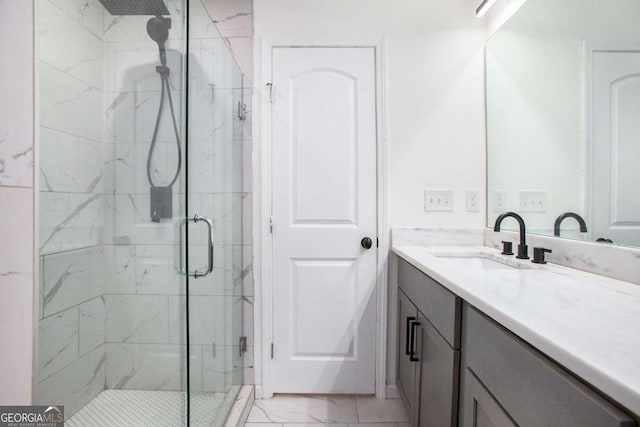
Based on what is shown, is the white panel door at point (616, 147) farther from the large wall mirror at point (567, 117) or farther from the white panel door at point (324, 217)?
the white panel door at point (324, 217)

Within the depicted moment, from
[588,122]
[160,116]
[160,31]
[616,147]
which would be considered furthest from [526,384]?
[160,31]

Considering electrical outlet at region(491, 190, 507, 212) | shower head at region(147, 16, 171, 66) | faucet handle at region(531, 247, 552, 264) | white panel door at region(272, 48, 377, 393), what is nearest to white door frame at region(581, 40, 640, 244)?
faucet handle at region(531, 247, 552, 264)

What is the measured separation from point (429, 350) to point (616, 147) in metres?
0.98

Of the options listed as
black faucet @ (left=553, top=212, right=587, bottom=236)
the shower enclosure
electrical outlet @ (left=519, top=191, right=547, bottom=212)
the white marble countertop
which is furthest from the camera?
electrical outlet @ (left=519, top=191, right=547, bottom=212)

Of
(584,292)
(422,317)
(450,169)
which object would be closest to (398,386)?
(422,317)

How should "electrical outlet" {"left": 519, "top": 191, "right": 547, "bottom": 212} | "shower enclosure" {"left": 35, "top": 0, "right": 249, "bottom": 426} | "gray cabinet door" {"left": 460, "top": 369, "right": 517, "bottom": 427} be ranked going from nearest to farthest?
"gray cabinet door" {"left": 460, "top": 369, "right": 517, "bottom": 427} < "shower enclosure" {"left": 35, "top": 0, "right": 249, "bottom": 426} < "electrical outlet" {"left": 519, "top": 191, "right": 547, "bottom": 212}

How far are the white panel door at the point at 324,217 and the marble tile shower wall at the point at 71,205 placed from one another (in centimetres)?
88

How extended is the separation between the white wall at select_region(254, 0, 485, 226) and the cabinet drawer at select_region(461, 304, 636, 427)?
1040mm

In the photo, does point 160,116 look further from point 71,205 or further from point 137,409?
point 137,409

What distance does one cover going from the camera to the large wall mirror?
962 mm

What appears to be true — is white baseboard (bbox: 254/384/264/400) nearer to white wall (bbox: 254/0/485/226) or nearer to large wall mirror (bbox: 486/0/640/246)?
white wall (bbox: 254/0/485/226)

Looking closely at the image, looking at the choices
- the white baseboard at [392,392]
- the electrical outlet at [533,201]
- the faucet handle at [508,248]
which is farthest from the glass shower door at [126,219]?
the electrical outlet at [533,201]

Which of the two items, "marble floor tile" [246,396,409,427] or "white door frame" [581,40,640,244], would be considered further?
"marble floor tile" [246,396,409,427]

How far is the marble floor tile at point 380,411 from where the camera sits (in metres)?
1.56
